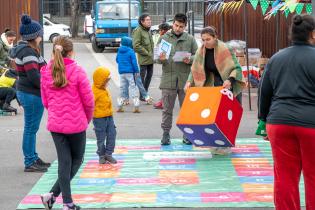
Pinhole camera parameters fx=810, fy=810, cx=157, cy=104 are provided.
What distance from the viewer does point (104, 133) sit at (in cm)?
970

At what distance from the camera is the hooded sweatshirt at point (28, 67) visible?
9086 millimetres

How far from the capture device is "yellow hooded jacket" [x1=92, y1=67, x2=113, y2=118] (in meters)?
9.52

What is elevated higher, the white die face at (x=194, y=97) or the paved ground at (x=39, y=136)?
the white die face at (x=194, y=97)

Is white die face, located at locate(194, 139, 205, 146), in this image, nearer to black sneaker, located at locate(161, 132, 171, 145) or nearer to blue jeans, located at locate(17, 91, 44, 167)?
black sneaker, located at locate(161, 132, 171, 145)

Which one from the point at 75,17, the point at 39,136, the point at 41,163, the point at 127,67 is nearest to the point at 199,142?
the point at 41,163

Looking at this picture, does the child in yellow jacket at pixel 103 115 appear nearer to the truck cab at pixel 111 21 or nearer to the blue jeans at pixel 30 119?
the blue jeans at pixel 30 119

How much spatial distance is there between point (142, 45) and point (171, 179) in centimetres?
759

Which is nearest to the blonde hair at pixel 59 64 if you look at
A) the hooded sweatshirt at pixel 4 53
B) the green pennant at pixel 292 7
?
the green pennant at pixel 292 7

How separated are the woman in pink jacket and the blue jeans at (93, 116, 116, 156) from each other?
225cm

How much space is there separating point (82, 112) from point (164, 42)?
3974 mm

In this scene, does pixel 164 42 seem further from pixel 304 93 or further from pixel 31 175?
pixel 304 93

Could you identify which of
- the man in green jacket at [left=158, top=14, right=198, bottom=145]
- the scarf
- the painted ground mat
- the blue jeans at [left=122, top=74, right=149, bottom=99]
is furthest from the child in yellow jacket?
the blue jeans at [left=122, top=74, right=149, bottom=99]

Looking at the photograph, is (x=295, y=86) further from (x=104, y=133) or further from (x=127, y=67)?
(x=127, y=67)

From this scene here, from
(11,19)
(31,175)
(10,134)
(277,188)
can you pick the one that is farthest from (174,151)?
(11,19)
